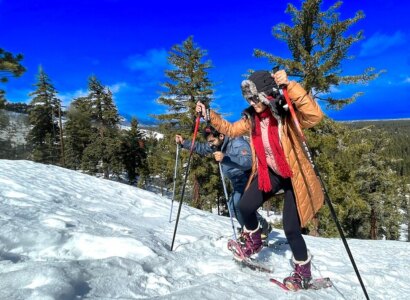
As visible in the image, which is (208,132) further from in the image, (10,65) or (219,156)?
(10,65)

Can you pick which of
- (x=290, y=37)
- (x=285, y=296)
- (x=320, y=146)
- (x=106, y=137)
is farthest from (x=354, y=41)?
(x=106, y=137)

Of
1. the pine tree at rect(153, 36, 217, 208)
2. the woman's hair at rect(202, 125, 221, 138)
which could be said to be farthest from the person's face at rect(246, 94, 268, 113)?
the pine tree at rect(153, 36, 217, 208)

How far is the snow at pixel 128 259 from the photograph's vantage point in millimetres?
3470

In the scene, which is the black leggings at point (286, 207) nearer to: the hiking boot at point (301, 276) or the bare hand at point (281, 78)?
the hiking boot at point (301, 276)

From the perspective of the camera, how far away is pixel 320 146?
1650 centimetres

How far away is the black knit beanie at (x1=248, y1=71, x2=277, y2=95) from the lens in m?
4.01

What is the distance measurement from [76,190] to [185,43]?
18155 millimetres

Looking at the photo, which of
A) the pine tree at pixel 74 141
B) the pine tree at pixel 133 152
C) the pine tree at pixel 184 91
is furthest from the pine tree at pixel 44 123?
the pine tree at pixel 184 91

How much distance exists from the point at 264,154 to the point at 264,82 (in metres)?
0.88

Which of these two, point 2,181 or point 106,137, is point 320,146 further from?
point 106,137

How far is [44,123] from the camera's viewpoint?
1759 inches

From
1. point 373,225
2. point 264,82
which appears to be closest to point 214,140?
point 264,82

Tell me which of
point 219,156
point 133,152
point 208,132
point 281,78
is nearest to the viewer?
point 281,78

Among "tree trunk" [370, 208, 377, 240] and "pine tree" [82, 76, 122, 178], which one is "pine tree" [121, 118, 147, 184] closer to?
"pine tree" [82, 76, 122, 178]
